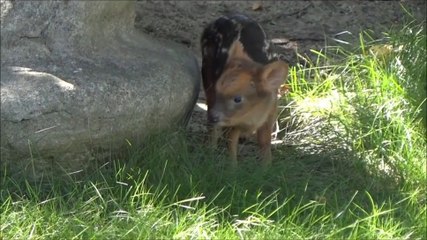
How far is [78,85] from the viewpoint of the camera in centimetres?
627

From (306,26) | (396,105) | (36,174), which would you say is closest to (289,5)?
(306,26)


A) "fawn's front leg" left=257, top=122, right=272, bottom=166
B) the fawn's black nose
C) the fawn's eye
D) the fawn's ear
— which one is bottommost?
"fawn's front leg" left=257, top=122, right=272, bottom=166

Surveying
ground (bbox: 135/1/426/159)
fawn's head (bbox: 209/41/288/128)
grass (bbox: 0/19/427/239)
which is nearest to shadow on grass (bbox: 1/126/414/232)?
grass (bbox: 0/19/427/239)

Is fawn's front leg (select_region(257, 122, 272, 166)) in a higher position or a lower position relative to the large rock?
lower

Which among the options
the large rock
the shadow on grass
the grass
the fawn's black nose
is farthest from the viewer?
the fawn's black nose

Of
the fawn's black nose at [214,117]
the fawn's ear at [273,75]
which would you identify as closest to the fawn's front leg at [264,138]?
the fawn's ear at [273,75]

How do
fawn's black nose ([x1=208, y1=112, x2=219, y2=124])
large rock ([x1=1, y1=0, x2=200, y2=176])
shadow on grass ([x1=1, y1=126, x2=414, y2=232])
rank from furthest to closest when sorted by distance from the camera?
fawn's black nose ([x1=208, y1=112, x2=219, y2=124]) < large rock ([x1=1, y1=0, x2=200, y2=176]) < shadow on grass ([x1=1, y1=126, x2=414, y2=232])

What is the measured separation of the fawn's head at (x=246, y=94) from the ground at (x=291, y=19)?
1788 millimetres

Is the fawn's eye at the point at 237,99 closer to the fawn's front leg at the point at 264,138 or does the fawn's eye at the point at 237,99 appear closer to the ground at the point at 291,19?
the fawn's front leg at the point at 264,138

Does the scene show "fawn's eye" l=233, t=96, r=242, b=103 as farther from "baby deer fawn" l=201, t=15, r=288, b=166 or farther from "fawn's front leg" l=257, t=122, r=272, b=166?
"fawn's front leg" l=257, t=122, r=272, b=166

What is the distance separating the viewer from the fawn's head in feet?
22.5

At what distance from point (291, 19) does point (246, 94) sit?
9.87 ft

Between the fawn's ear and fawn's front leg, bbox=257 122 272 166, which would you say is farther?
fawn's front leg, bbox=257 122 272 166

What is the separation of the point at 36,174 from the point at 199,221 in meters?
1.06
